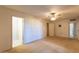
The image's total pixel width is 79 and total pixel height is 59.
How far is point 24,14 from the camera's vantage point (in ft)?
21.9

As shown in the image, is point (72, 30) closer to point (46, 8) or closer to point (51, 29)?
point (51, 29)

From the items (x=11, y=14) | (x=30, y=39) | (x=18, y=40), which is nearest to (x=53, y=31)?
(x=30, y=39)

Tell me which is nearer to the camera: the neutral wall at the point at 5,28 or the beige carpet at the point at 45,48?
the neutral wall at the point at 5,28

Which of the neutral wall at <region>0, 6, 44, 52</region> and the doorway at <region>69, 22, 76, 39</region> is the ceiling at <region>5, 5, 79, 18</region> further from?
the doorway at <region>69, 22, 76, 39</region>

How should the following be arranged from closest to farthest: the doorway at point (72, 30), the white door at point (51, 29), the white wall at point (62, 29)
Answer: the doorway at point (72, 30) → the white wall at point (62, 29) → the white door at point (51, 29)

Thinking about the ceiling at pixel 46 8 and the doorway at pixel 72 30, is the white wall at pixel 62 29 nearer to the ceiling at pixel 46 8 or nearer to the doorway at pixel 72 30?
the doorway at pixel 72 30

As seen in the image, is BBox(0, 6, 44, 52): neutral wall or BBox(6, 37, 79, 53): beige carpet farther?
BBox(6, 37, 79, 53): beige carpet

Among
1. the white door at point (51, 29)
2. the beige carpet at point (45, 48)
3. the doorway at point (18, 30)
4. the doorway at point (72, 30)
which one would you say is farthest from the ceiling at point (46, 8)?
the white door at point (51, 29)

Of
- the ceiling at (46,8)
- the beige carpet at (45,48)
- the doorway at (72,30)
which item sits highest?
the ceiling at (46,8)

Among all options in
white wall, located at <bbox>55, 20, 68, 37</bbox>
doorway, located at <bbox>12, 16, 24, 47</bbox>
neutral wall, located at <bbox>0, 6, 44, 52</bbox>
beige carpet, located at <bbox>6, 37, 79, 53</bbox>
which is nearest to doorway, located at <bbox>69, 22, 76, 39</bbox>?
white wall, located at <bbox>55, 20, 68, 37</bbox>

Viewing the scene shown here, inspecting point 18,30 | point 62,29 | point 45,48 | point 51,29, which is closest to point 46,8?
point 45,48

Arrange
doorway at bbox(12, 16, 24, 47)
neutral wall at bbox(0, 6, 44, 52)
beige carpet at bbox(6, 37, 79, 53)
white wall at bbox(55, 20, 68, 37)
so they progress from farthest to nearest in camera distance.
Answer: white wall at bbox(55, 20, 68, 37)
doorway at bbox(12, 16, 24, 47)
beige carpet at bbox(6, 37, 79, 53)
neutral wall at bbox(0, 6, 44, 52)
